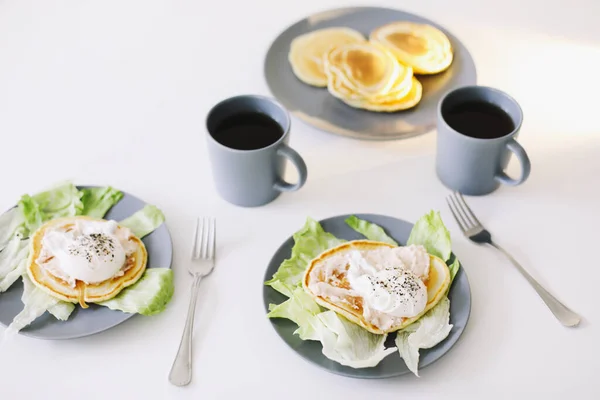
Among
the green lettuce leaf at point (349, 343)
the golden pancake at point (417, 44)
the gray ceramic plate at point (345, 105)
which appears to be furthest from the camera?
the golden pancake at point (417, 44)

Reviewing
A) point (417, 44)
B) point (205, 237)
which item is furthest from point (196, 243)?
point (417, 44)

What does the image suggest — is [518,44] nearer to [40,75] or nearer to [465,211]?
[465,211]

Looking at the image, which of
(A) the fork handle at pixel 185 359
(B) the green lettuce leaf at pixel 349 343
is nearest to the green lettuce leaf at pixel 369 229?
(B) the green lettuce leaf at pixel 349 343

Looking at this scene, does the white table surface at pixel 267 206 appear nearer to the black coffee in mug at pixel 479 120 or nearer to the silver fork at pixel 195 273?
the silver fork at pixel 195 273

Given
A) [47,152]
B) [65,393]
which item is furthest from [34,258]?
[47,152]

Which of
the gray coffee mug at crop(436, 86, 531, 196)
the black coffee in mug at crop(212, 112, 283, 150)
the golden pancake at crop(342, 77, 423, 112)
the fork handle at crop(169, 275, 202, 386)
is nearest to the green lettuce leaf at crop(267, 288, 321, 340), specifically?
the fork handle at crop(169, 275, 202, 386)

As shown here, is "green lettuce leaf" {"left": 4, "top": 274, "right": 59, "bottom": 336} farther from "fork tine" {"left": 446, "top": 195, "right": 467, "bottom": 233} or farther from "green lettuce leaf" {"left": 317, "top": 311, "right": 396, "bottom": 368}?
"fork tine" {"left": 446, "top": 195, "right": 467, "bottom": 233}
